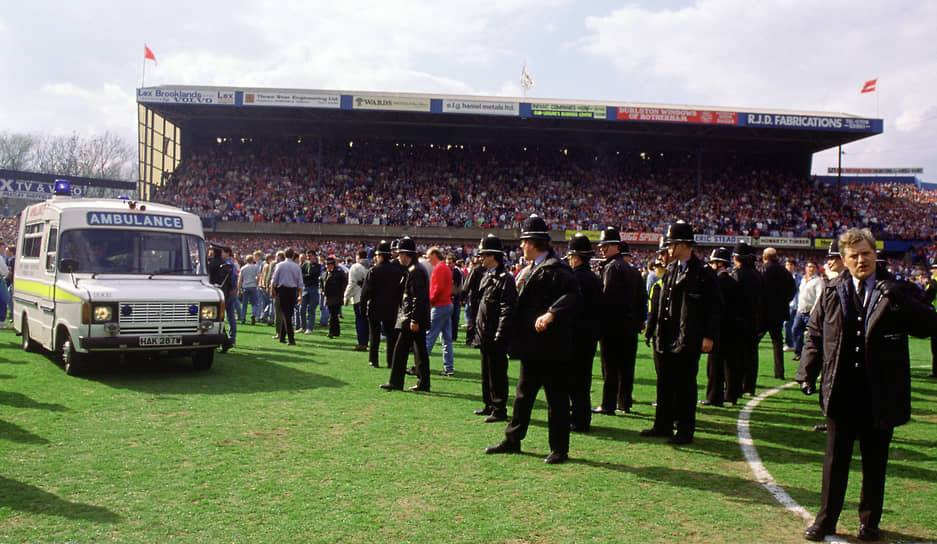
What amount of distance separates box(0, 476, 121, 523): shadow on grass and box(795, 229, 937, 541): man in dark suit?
4334mm

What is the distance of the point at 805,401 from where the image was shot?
907 cm

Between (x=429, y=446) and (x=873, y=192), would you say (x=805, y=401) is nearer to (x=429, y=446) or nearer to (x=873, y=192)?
(x=429, y=446)

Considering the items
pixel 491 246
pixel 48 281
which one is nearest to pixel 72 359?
pixel 48 281

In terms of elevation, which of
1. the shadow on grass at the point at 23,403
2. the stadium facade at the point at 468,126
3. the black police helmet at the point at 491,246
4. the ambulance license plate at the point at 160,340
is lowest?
the shadow on grass at the point at 23,403

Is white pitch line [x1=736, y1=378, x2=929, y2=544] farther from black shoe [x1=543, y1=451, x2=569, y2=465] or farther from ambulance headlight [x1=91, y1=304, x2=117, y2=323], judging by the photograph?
ambulance headlight [x1=91, y1=304, x2=117, y2=323]

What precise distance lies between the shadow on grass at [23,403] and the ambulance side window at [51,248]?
7.62ft

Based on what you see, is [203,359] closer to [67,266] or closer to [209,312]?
[209,312]

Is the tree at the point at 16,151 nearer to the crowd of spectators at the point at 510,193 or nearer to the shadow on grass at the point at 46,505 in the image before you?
the crowd of spectators at the point at 510,193

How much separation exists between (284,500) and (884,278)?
4108mm

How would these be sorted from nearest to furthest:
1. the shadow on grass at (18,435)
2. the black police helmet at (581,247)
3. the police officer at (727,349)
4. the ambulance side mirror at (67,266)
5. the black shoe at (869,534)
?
the black shoe at (869,534) → the shadow on grass at (18,435) → the black police helmet at (581,247) → the police officer at (727,349) → the ambulance side mirror at (67,266)

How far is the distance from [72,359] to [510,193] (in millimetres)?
34766

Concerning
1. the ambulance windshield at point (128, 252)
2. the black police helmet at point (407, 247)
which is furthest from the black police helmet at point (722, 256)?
the ambulance windshield at point (128, 252)

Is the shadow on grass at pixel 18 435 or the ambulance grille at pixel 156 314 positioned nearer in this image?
the shadow on grass at pixel 18 435

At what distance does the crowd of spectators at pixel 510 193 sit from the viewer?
39688 mm
